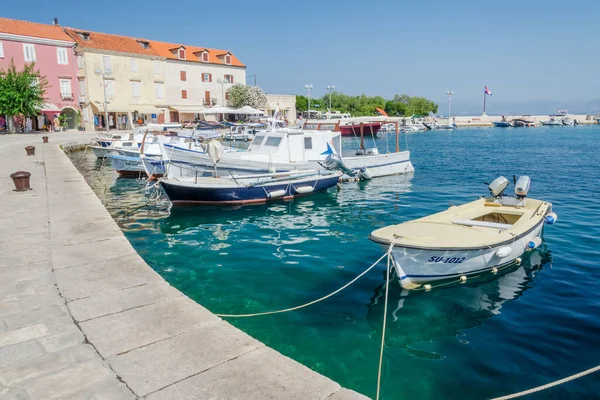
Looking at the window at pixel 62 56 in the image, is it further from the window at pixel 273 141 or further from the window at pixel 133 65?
the window at pixel 273 141

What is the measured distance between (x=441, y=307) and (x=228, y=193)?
934 cm

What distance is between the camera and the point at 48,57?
1811 inches

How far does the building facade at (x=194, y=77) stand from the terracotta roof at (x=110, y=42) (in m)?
2.96

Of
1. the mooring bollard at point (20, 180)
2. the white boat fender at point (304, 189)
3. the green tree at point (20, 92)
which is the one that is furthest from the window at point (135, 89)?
the white boat fender at point (304, 189)

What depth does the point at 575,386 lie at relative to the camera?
17.9ft

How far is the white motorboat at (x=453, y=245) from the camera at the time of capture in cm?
767

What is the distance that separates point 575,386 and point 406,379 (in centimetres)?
209

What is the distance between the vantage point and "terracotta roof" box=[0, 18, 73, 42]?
43500 mm

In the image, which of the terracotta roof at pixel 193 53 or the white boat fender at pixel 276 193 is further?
the terracotta roof at pixel 193 53

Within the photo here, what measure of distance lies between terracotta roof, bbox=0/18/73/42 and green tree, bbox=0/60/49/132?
3.53 metres

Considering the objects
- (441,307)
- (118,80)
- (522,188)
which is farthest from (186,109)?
(441,307)

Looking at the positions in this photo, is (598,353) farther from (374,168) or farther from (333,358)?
(374,168)

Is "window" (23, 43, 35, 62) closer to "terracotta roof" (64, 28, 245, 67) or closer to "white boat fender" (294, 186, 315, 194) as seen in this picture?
"terracotta roof" (64, 28, 245, 67)

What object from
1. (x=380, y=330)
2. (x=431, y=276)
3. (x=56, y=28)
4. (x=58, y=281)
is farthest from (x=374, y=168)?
(x=56, y=28)
